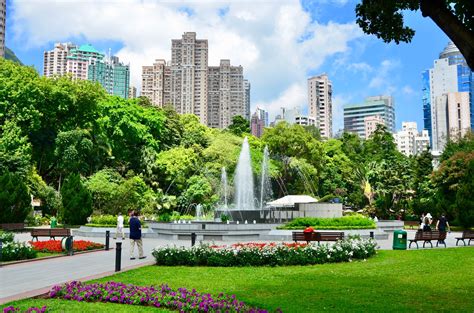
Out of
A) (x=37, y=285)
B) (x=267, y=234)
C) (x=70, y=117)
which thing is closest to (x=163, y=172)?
(x=70, y=117)

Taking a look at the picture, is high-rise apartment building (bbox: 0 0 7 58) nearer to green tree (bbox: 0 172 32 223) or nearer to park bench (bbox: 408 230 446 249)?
green tree (bbox: 0 172 32 223)

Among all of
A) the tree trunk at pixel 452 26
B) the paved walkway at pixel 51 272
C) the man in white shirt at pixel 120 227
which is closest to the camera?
the tree trunk at pixel 452 26

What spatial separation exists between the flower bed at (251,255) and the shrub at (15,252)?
4.88 m

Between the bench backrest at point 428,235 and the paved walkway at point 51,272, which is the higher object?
the bench backrest at point 428,235

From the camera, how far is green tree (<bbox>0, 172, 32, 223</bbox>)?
34.0 meters

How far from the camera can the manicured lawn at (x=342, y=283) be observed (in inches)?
365

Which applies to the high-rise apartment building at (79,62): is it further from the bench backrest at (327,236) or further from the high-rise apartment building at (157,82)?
the bench backrest at (327,236)

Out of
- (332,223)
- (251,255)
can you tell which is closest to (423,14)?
(251,255)

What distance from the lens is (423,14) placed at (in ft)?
25.3

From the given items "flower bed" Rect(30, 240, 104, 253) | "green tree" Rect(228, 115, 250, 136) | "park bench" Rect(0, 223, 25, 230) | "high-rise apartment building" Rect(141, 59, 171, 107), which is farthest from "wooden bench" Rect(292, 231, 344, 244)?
"high-rise apartment building" Rect(141, 59, 171, 107)

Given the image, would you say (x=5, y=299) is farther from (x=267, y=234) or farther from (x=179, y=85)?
(x=179, y=85)

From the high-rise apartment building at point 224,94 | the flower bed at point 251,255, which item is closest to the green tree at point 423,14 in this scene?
the flower bed at point 251,255

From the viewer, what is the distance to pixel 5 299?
9.85 m

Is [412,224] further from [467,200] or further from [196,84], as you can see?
[196,84]
